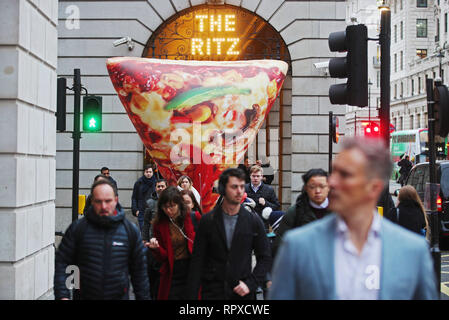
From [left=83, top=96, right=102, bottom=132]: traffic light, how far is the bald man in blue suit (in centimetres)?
840

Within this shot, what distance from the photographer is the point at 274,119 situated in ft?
75.4

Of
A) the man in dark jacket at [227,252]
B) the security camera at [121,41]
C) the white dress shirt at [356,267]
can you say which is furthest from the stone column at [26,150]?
the security camera at [121,41]

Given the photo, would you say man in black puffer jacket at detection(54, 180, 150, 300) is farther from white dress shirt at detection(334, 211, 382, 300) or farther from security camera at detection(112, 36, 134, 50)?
security camera at detection(112, 36, 134, 50)

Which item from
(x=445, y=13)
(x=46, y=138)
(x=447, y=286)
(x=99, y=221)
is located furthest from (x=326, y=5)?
(x=445, y=13)

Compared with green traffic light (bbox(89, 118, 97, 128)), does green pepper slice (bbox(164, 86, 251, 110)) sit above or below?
above

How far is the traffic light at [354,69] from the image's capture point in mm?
6852

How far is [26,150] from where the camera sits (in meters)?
6.47

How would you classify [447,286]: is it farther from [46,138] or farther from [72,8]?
[72,8]

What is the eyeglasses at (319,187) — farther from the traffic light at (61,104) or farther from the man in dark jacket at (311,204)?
the traffic light at (61,104)

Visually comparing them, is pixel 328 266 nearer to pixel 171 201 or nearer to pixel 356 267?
Result: pixel 356 267

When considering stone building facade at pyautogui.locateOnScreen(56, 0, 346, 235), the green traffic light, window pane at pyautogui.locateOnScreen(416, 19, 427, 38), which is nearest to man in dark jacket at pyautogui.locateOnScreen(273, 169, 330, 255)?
the green traffic light

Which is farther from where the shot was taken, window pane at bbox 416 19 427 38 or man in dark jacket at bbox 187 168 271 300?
window pane at bbox 416 19 427 38

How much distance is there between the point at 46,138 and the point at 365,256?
5204 mm

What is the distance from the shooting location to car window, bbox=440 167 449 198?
43.9 ft
